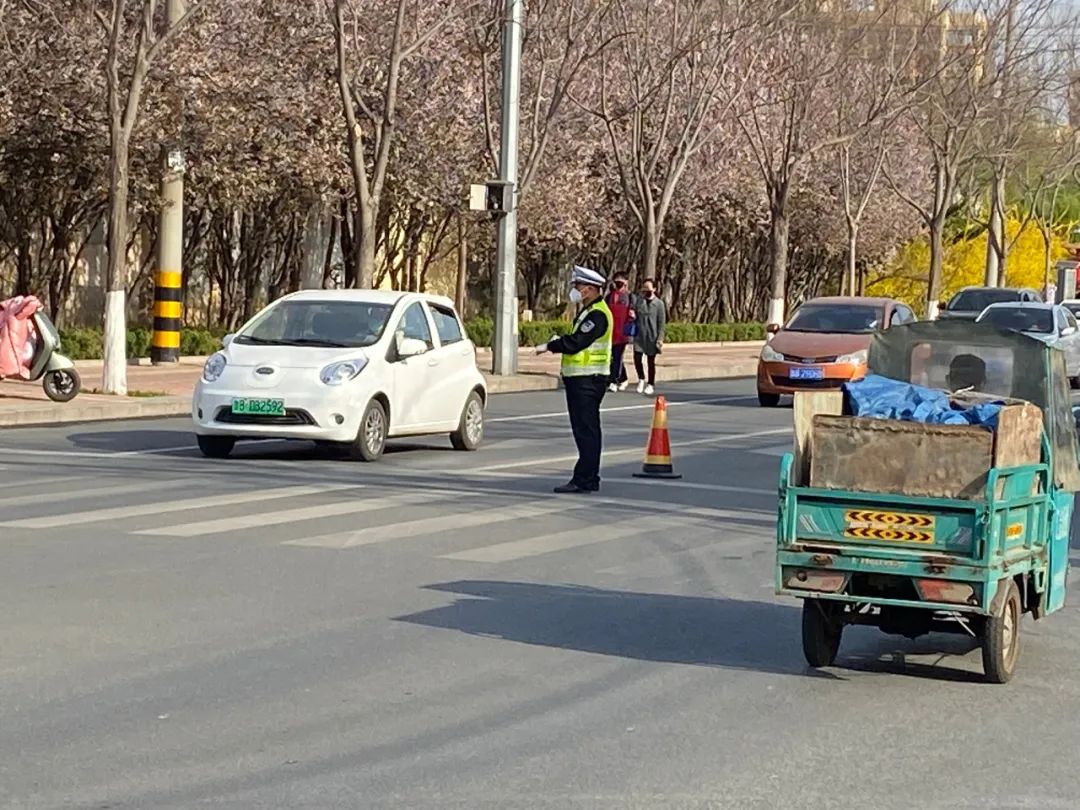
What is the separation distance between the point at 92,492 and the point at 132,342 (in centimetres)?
1763

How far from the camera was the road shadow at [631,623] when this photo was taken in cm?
950

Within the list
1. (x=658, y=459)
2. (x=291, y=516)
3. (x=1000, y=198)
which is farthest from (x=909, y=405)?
(x=1000, y=198)

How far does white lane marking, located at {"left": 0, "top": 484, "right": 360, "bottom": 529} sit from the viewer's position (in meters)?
13.4

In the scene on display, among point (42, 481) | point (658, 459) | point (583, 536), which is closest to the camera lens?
point (583, 536)

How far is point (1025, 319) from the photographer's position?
36.2 m

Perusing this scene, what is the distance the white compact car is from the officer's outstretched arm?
284 cm

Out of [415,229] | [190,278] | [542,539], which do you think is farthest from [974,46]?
[542,539]

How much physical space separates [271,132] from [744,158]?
22.2 meters

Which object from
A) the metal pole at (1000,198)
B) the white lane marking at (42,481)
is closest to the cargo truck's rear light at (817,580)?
the white lane marking at (42,481)

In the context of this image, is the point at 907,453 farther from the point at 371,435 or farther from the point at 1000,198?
the point at 1000,198

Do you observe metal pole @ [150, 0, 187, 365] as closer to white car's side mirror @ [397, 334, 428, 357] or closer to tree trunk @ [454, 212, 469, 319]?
white car's side mirror @ [397, 334, 428, 357]

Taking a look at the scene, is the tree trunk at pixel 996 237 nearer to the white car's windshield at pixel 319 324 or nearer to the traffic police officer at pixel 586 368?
the white car's windshield at pixel 319 324

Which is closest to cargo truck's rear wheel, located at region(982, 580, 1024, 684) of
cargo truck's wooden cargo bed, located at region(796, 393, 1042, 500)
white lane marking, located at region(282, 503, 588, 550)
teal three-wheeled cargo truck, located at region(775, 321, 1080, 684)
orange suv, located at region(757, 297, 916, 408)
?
teal three-wheeled cargo truck, located at region(775, 321, 1080, 684)

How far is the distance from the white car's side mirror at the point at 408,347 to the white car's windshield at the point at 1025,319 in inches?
718
